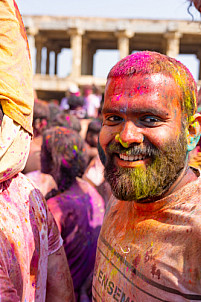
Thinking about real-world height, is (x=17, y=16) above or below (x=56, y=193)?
above

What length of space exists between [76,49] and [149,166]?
25499mm

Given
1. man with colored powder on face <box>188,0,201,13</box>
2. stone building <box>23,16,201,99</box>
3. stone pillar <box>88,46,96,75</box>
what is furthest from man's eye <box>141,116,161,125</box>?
stone pillar <box>88,46,96,75</box>

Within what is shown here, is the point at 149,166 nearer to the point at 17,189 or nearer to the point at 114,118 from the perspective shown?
the point at 114,118

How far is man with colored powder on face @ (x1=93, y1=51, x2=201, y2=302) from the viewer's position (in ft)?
4.23

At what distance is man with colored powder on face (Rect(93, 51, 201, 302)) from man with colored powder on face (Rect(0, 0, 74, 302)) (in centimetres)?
33

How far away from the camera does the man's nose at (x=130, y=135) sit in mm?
1351

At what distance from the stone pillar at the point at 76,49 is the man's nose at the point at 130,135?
2382 centimetres

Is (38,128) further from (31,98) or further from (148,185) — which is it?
(148,185)

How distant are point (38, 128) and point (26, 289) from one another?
3.39 m

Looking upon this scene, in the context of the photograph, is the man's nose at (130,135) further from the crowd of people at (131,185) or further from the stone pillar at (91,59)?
the stone pillar at (91,59)

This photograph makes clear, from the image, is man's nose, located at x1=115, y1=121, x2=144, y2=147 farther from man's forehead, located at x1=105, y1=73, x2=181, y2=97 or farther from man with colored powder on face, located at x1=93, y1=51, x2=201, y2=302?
man's forehead, located at x1=105, y1=73, x2=181, y2=97

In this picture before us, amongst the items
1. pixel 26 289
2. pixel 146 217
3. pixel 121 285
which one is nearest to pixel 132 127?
pixel 146 217

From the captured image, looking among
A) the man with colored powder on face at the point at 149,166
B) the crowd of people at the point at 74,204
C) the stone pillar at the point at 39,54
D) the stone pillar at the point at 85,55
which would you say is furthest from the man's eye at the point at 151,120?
the stone pillar at the point at 39,54

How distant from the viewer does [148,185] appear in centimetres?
137
